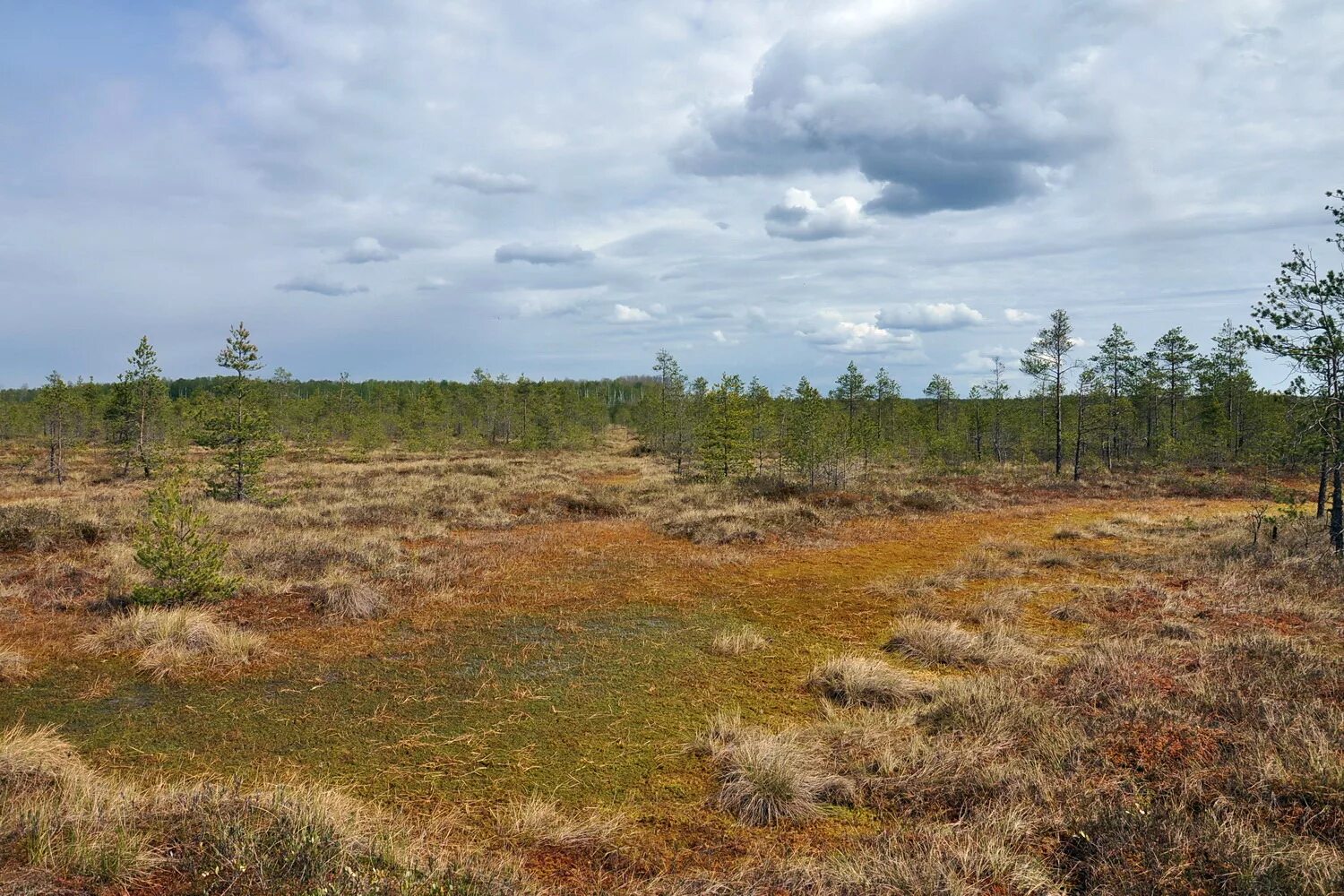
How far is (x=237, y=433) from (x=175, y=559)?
14.0m

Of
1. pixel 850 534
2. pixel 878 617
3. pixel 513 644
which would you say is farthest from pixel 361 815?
pixel 850 534

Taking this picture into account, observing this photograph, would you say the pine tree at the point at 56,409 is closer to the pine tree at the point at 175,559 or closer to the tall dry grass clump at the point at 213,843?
the pine tree at the point at 175,559

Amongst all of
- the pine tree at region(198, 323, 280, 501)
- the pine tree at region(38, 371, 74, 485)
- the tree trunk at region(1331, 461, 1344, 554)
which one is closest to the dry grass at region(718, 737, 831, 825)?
the tree trunk at region(1331, 461, 1344, 554)

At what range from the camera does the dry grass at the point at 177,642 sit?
845 centimetres

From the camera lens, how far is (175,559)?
420 inches

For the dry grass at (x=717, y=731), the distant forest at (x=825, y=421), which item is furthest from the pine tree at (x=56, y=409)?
the dry grass at (x=717, y=731)

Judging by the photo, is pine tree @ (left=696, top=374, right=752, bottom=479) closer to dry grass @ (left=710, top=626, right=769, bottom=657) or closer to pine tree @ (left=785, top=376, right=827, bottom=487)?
pine tree @ (left=785, top=376, right=827, bottom=487)

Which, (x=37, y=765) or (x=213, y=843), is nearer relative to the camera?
(x=213, y=843)

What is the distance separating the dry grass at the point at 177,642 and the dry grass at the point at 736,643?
671 centimetres

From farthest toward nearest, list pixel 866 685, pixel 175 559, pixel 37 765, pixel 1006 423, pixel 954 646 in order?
pixel 1006 423 → pixel 175 559 → pixel 954 646 → pixel 866 685 → pixel 37 765

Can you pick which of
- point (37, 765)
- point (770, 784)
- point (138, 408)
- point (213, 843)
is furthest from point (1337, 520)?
point (138, 408)

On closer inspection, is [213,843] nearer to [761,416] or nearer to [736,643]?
[736,643]

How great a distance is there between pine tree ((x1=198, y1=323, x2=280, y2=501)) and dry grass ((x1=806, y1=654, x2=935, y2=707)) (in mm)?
22086

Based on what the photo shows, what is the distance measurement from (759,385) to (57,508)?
40121 millimetres
